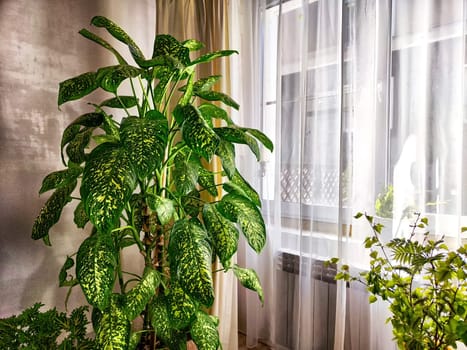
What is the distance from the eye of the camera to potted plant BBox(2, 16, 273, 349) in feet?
2.92

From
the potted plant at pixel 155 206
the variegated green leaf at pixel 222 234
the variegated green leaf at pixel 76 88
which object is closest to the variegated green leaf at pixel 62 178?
the potted plant at pixel 155 206

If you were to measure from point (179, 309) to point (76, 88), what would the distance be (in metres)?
0.71

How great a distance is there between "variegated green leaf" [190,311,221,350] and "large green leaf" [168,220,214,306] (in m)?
0.23

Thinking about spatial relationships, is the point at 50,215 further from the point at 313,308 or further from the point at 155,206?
the point at 313,308

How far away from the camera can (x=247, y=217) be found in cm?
112

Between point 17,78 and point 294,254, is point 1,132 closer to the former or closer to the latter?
point 17,78

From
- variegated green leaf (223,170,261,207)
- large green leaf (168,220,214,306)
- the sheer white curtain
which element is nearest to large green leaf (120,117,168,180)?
large green leaf (168,220,214,306)

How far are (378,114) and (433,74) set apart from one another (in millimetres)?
242

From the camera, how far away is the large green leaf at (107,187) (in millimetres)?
808

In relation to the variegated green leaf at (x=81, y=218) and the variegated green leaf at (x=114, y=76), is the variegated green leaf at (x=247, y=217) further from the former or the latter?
the variegated green leaf at (x=81, y=218)

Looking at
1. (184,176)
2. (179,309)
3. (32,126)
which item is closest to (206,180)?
(184,176)

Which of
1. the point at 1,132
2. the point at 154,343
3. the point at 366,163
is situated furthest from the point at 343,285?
the point at 1,132

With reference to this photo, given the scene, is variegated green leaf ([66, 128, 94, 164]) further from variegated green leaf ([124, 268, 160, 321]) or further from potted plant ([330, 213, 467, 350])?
potted plant ([330, 213, 467, 350])

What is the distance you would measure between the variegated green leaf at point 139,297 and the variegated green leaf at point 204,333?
17 cm
